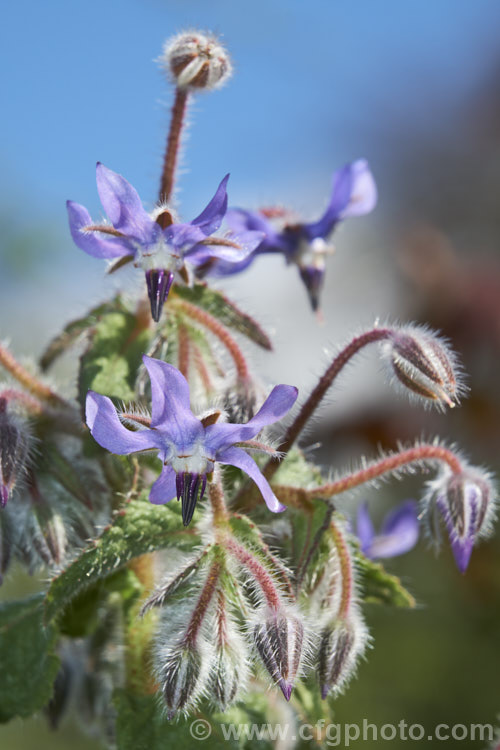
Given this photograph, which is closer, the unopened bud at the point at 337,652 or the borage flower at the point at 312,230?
the unopened bud at the point at 337,652

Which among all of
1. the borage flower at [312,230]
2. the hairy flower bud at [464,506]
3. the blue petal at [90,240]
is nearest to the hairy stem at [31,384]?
the blue petal at [90,240]

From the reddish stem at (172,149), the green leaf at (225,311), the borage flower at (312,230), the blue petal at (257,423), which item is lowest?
the blue petal at (257,423)

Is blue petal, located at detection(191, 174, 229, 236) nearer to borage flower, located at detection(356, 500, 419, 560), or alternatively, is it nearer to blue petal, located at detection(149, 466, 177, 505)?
blue petal, located at detection(149, 466, 177, 505)

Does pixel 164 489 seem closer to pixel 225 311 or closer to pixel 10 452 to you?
pixel 10 452

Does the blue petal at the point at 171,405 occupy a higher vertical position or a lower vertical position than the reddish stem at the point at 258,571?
higher

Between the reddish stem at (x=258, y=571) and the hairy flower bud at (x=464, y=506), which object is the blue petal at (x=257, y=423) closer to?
the reddish stem at (x=258, y=571)

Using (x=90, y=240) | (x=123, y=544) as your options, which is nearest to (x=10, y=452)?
(x=123, y=544)
